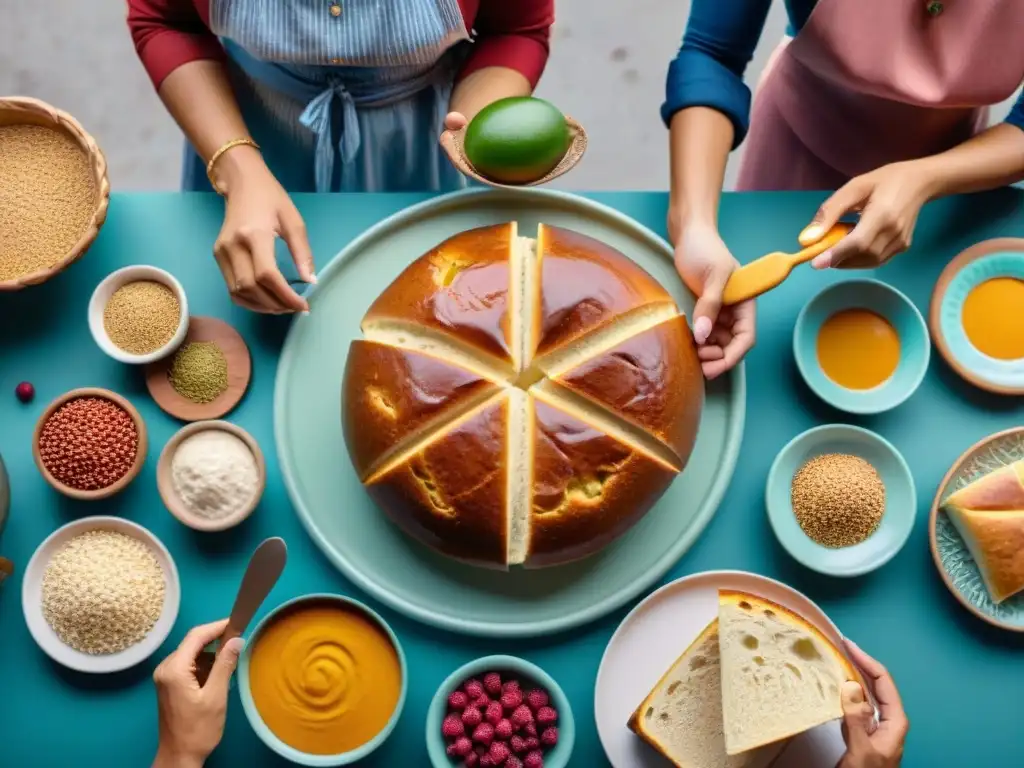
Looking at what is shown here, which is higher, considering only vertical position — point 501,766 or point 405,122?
point 405,122

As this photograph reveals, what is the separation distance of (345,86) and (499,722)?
38.9 inches

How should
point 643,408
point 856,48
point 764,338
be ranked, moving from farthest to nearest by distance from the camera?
point 764,338 < point 856,48 < point 643,408

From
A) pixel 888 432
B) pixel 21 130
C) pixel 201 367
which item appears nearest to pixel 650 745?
pixel 888 432

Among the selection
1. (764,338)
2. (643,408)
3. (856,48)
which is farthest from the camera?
(764,338)

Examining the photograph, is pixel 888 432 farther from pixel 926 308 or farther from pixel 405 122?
pixel 405 122

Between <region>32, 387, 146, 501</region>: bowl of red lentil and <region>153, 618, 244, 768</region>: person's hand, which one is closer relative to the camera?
<region>153, 618, 244, 768</region>: person's hand

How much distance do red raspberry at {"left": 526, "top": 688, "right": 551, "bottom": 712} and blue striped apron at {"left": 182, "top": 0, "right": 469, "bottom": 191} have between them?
0.90m

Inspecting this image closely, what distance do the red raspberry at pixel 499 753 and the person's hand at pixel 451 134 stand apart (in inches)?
32.5

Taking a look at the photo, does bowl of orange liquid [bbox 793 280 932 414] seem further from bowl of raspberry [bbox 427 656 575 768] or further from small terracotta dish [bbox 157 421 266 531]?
small terracotta dish [bbox 157 421 266 531]

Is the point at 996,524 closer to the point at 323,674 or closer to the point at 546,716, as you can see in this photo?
the point at 546,716

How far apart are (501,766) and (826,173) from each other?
1.18 m

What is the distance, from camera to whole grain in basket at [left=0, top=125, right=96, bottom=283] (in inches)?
53.2

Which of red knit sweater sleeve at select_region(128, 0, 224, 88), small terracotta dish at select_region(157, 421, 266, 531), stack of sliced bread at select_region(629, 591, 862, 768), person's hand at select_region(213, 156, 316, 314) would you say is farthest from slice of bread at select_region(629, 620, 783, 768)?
red knit sweater sleeve at select_region(128, 0, 224, 88)

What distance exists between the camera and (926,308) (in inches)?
56.4
